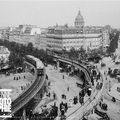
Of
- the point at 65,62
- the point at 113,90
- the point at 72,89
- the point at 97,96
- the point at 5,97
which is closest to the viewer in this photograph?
the point at 5,97

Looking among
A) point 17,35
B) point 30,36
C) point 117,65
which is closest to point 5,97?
point 117,65

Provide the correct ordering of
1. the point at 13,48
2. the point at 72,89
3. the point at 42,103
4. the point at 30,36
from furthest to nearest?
the point at 30,36 → the point at 13,48 → the point at 72,89 → the point at 42,103

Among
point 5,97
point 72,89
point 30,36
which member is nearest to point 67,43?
point 30,36

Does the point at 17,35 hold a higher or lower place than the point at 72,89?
higher

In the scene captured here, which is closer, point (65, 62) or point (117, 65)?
point (117, 65)

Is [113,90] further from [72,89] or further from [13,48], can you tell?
[13,48]

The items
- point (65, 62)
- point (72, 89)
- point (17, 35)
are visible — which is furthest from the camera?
point (17, 35)

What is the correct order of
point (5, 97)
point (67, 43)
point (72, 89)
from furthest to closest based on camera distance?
point (67, 43), point (72, 89), point (5, 97)

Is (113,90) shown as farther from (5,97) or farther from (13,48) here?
(13,48)

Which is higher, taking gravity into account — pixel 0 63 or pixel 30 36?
pixel 30 36
